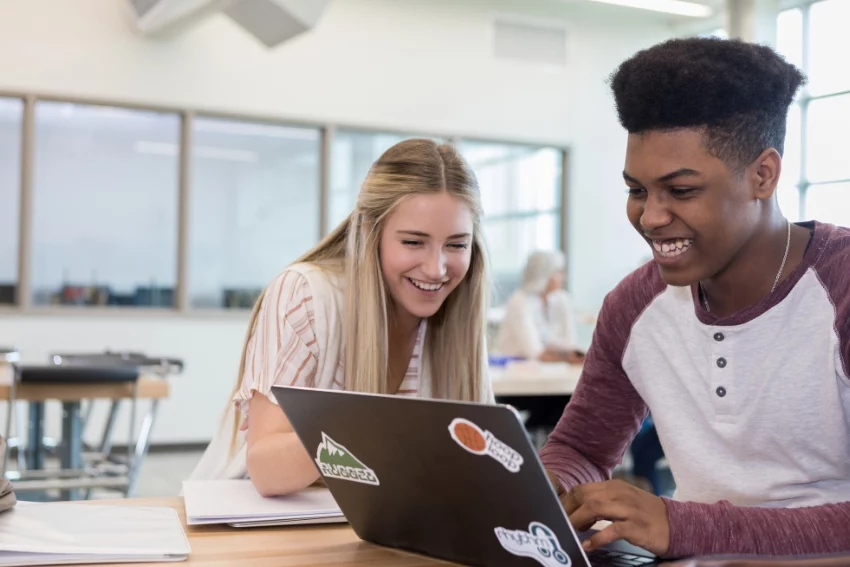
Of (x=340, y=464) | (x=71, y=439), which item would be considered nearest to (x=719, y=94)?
(x=340, y=464)

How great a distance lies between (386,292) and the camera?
166 cm

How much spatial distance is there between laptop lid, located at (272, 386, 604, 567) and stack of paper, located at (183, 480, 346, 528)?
0.35ft

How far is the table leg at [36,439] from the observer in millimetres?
3514

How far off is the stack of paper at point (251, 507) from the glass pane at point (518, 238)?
6.38 m

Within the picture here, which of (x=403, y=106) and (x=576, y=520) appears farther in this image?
(x=403, y=106)

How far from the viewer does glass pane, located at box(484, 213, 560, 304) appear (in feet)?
25.3

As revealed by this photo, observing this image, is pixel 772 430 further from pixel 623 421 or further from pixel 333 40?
pixel 333 40

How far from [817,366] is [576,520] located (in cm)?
39

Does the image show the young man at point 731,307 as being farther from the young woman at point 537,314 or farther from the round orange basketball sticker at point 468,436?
the young woman at point 537,314

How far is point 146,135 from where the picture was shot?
21.1 feet

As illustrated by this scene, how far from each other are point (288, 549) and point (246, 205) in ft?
19.1

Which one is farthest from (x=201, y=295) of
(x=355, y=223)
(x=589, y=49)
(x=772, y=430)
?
(x=772, y=430)

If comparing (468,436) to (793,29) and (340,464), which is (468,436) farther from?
(793,29)

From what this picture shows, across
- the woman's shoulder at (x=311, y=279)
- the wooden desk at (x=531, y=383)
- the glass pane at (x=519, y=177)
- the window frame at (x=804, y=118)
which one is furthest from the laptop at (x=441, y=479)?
the window frame at (x=804, y=118)
